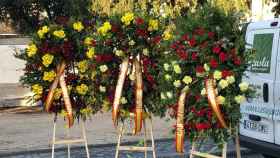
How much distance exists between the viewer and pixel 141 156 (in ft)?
33.7

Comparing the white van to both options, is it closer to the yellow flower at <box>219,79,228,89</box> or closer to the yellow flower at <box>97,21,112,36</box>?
the yellow flower at <box>219,79,228,89</box>

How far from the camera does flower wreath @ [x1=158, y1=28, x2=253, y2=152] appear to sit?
20.6 feet

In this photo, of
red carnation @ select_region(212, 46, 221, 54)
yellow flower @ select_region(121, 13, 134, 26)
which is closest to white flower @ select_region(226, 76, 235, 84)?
red carnation @ select_region(212, 46, 221, 54)

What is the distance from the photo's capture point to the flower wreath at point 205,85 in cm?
627

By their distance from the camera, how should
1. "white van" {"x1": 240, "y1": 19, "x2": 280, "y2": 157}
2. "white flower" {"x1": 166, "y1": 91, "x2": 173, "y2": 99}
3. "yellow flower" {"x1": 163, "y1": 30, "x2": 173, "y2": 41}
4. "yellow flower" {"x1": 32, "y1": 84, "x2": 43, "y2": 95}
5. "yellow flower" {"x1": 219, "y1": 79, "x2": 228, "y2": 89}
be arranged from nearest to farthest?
1. "yellow flower" {"x1": 219, "y1": 79, "x2": 228, "y2": 89}
2. "white flower" {"x1": 166, "y1": 91, "x2": 173, "y2": 99}
3. "yellow flower" {"x1": 163, "y1": 30, "x2": 173, "y2": 41}
4. "white van" {"x1": 240, "y1": 19, "x2": 280, "y2": 157}
5. "yellow flower" {"x1": 32, "y1": 84, "x2": 43, "y2": 95}

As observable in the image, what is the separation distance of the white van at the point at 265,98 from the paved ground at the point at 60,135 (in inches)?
49.7

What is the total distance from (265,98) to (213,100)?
86.2 inches

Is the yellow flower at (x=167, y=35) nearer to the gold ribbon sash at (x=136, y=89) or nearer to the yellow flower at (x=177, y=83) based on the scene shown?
the gold ribbon sash at (x=136, y=89)

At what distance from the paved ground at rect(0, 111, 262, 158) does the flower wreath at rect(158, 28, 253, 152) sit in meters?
2.00

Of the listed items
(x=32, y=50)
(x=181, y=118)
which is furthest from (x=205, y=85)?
(x=32, y=50)

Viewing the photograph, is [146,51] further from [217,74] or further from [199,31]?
[217,74]

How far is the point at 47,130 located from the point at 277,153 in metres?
7.11

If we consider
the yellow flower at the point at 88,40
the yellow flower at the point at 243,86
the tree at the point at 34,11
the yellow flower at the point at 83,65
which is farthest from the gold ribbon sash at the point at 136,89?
the tree at the point at 34,11

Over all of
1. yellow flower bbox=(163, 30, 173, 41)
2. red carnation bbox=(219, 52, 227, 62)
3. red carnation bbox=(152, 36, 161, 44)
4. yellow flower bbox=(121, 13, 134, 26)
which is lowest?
red carnation bbox=(219, 52, 227, 62)
